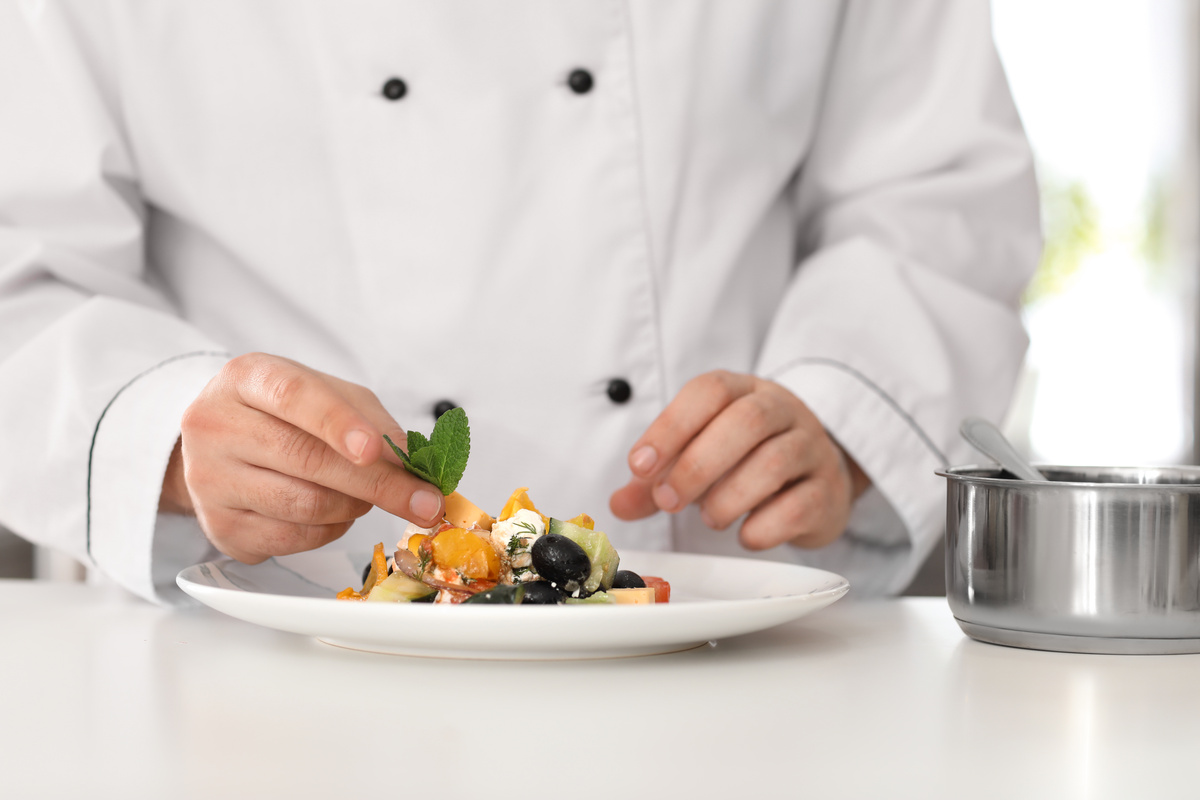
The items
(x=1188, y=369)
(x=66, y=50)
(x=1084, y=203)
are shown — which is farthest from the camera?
(x=1084, y=203)

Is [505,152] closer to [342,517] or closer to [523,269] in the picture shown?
[523,269]

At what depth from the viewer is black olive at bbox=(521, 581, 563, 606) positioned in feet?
1.93

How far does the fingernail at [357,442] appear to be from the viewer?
1.97 ft

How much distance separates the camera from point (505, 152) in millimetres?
1045

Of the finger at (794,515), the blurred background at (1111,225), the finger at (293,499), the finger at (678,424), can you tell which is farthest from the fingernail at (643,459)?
the blurred background at (1111,225)

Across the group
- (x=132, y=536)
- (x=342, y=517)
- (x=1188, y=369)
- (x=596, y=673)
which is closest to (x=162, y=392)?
(x=132, y=536)

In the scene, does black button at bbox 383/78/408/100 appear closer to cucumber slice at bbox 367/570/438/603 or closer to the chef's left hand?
the chef's left hand

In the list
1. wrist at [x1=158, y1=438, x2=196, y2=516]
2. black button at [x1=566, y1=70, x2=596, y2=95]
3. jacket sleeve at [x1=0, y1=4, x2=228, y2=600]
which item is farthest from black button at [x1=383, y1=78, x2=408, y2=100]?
wrist at [x1=158, y1=438, x2=196, y2=516]

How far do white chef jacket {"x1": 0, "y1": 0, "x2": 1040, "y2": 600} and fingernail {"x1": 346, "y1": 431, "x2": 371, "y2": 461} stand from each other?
0.41 m

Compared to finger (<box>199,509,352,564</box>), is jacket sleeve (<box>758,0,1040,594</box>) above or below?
above

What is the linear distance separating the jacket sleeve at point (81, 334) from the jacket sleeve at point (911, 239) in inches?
23.3

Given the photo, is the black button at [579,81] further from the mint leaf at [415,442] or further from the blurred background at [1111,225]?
the blurred background at [1111,225]

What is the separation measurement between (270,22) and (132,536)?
53cm

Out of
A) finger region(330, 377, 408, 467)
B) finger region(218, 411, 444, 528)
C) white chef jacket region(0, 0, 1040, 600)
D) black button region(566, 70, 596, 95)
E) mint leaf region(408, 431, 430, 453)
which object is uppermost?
black button region(566, 70, 596, 95)
